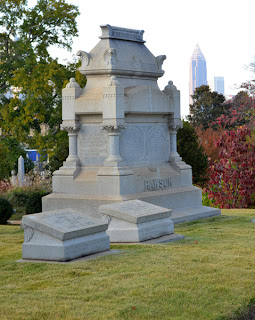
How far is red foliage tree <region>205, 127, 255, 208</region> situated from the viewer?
22297 mm

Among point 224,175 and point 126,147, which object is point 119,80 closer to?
point 126,147

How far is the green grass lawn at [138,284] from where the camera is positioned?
20.0ft

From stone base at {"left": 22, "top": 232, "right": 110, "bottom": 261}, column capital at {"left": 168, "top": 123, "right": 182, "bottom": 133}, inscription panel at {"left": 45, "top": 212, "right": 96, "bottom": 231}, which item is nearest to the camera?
stone base at {"left": 22, "top": 232, "right": 110, "bottom": 261}

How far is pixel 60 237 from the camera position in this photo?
8.38m

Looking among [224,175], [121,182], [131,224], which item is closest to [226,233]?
[131,224]

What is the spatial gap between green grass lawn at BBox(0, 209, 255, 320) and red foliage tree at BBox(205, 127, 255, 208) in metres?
12.8

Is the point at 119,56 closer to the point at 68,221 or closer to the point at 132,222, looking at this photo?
the point at 132,222

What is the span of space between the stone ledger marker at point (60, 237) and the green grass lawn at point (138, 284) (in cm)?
33

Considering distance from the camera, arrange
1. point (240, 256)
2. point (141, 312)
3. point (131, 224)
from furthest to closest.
Result: point (131, 224), point (240, 256), point (141, 312)

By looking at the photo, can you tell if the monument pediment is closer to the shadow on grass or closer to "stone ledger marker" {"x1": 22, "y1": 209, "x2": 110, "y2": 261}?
"stone ledger marker" {"x1": 22, "y1": 209, "x2": 110, "y2": 261}

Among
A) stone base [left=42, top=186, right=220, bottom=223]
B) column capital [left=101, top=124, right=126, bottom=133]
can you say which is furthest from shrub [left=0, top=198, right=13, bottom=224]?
column capital [left=101, top=124, right=126, bottom=133]

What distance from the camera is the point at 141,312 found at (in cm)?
605

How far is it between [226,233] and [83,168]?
14.8ft

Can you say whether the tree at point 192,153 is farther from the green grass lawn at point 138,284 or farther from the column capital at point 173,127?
the green grass lawn at point 138,284
